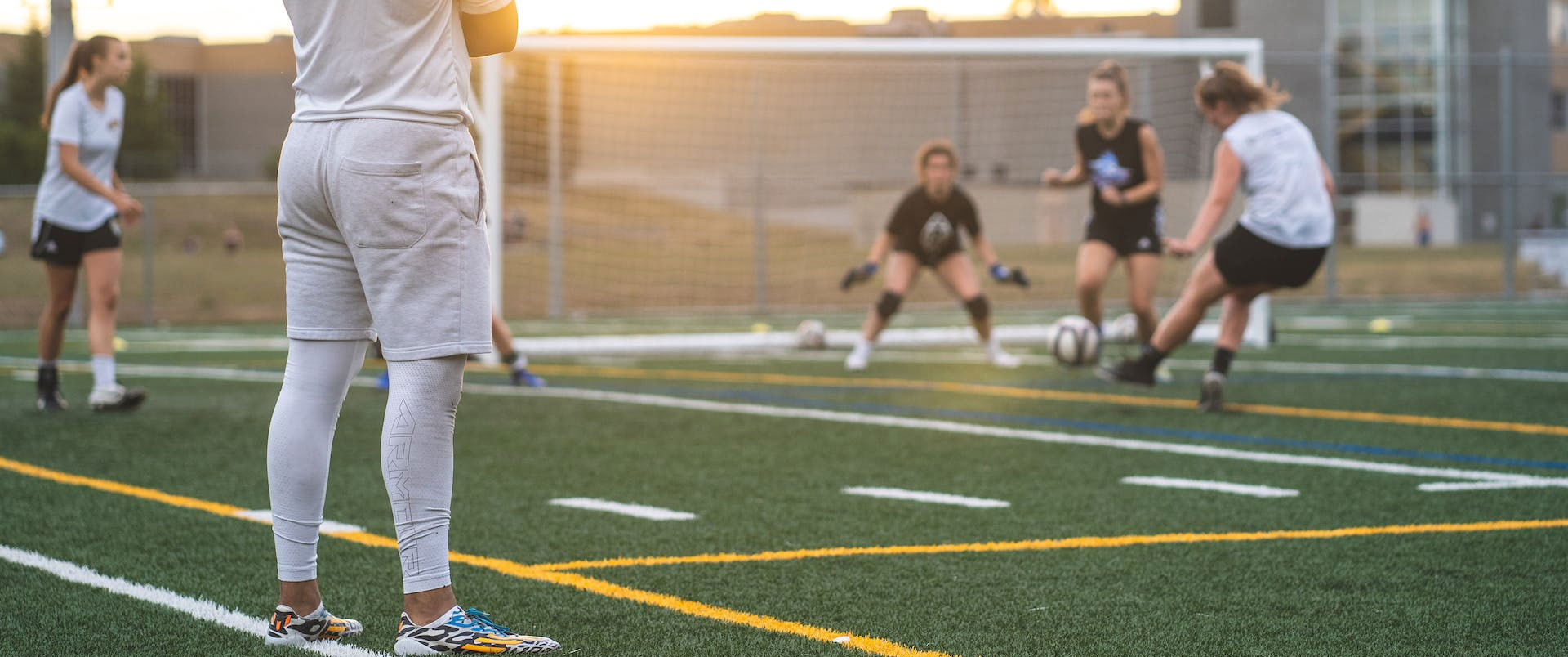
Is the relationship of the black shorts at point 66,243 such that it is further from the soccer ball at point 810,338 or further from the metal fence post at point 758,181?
the metal fence post at point 758,181

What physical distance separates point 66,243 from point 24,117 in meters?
58.1

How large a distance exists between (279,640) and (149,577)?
3.04 ft

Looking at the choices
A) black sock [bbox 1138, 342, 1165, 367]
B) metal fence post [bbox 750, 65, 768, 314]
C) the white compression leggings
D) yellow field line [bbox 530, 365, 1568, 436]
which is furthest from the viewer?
metal fence post [bbox 750, 65, 768, 314]

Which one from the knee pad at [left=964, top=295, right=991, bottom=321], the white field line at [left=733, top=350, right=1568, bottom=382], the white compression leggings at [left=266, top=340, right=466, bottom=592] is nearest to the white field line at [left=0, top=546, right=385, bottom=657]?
the white compression leggings at [left=266, top=340, right=466, bottom=592]

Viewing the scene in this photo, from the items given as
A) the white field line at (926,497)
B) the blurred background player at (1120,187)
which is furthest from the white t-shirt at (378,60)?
the blurred background player at (1120,187)

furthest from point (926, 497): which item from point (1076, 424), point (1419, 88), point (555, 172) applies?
point (1419, 88)

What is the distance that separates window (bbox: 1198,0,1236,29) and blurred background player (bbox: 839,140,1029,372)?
33564 millimetres

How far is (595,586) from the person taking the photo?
412 cm

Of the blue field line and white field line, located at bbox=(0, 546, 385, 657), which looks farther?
the blue field line

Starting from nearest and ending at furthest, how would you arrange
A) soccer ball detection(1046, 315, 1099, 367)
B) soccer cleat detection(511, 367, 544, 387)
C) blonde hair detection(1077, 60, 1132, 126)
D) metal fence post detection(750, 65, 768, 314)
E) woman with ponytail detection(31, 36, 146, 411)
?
woman with ponytail detection(31, 36, 146, 411), soccer cleat detection(511, 367, 544, 387), blonde hair detection(1077, 60, 1132, 126), soccer ball detection(1046, 315, 1099, 367), metal fence post detection(750, 65, 768, 314)

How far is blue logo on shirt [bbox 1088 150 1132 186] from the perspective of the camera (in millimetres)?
10141

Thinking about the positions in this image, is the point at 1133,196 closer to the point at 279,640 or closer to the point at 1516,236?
the point at 279,640

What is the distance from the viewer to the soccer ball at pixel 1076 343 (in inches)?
409

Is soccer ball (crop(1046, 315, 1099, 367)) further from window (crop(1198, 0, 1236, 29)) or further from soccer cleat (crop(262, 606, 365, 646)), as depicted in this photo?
window (crop(1198, 0, 1236, 29))
